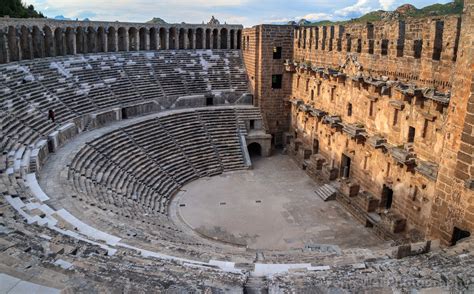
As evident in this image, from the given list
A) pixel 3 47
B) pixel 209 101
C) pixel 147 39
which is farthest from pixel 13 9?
pixel 209 101

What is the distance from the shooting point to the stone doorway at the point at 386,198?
54.3 ft

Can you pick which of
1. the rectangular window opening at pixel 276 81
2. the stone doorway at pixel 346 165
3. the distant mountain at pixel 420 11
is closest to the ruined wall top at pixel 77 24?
the rectangular window opening at pixel 276 81

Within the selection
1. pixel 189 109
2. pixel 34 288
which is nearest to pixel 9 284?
pixel 34 288

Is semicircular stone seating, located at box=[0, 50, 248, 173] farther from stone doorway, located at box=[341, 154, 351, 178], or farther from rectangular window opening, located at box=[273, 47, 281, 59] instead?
stone doorway, located at box=[341, 154, 351, 178]

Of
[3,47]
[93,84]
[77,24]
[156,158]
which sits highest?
[77,24]

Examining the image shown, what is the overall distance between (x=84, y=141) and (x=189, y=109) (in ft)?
26.3

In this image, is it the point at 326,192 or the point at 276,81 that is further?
the point at 276,81

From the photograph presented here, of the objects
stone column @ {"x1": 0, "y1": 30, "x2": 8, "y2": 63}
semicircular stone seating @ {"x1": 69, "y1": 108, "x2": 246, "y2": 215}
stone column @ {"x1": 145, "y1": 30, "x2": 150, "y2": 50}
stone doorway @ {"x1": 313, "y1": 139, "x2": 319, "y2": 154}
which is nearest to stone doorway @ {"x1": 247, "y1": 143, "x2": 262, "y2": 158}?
semicircular stone seating @ {"x1": 69, "y1": 108, "x2": 246, "y2": 215}

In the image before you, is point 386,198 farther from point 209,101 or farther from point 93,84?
point 93,84

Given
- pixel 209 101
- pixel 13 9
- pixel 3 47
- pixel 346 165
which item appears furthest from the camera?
pixel 13 9

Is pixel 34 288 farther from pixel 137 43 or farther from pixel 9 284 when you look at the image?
pixel 137 43

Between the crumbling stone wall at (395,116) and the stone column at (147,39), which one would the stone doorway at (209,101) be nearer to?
the crumbling stone wall at (395,116)

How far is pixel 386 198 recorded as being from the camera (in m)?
16.7

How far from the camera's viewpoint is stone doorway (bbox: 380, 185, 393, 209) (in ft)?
54.3
